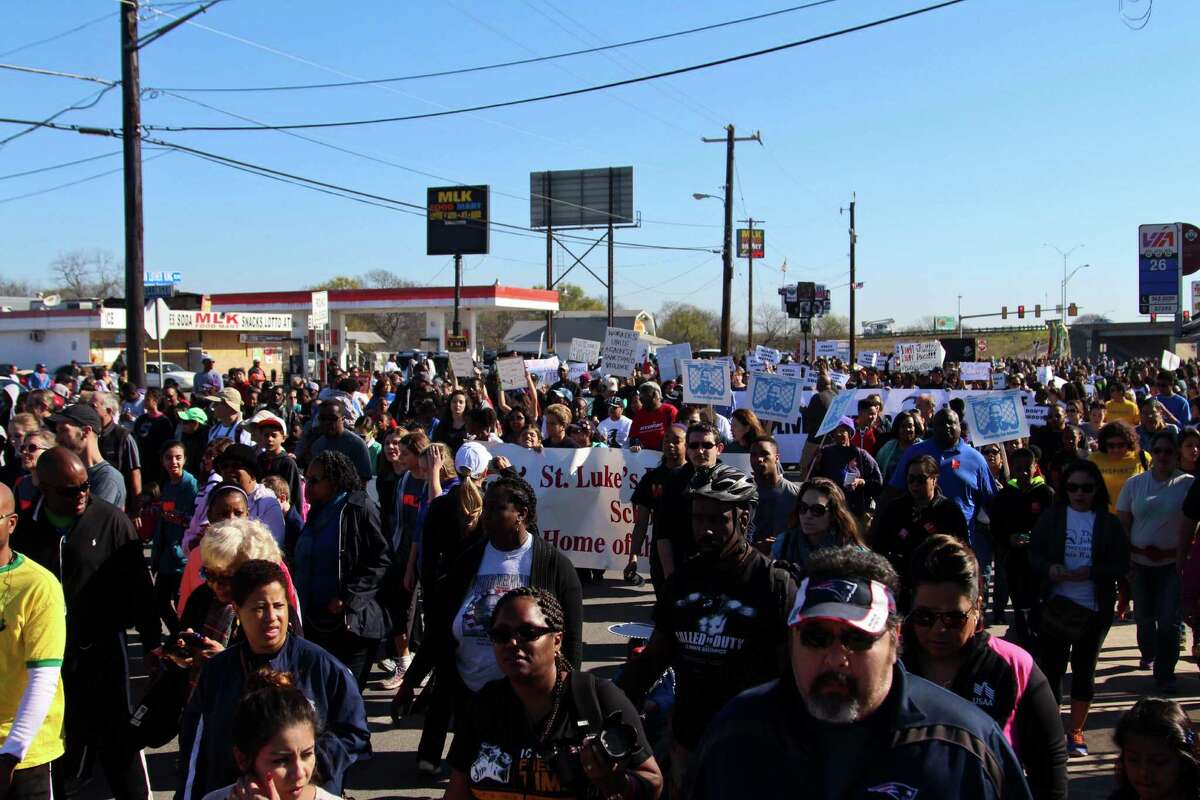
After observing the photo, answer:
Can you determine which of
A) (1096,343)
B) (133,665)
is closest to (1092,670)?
(133,665)

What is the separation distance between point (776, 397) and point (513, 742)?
12.0 metres

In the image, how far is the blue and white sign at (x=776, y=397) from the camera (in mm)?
14656

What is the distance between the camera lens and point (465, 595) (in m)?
5.05

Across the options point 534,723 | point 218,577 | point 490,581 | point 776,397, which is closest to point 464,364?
point 776,397

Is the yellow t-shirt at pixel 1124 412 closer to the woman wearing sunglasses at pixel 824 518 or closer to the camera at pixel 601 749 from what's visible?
the woman wearing sunglasses at pixel 824 518

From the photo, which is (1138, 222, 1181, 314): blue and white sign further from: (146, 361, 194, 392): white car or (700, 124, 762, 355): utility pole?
(146, 361, 194, 392): white car

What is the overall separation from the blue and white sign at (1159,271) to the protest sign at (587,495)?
70.1 feet

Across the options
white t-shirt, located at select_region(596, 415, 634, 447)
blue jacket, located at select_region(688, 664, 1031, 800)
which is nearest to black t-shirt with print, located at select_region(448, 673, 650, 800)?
blue jacket, located at select_region(688, 664, 1031, 800)

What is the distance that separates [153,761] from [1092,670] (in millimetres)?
5282

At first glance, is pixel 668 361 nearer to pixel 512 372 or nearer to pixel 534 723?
pixel 512 372

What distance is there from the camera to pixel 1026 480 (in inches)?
320

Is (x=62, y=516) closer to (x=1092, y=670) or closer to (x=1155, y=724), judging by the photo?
(x=1155, y=724)

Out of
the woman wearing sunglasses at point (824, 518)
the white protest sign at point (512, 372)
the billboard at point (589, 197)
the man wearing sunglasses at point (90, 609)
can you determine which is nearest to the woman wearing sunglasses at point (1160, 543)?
the woman wearing sunglasses at point (824, 518)

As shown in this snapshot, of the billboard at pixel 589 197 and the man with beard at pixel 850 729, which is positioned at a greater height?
the billboard at pixel 589 197
